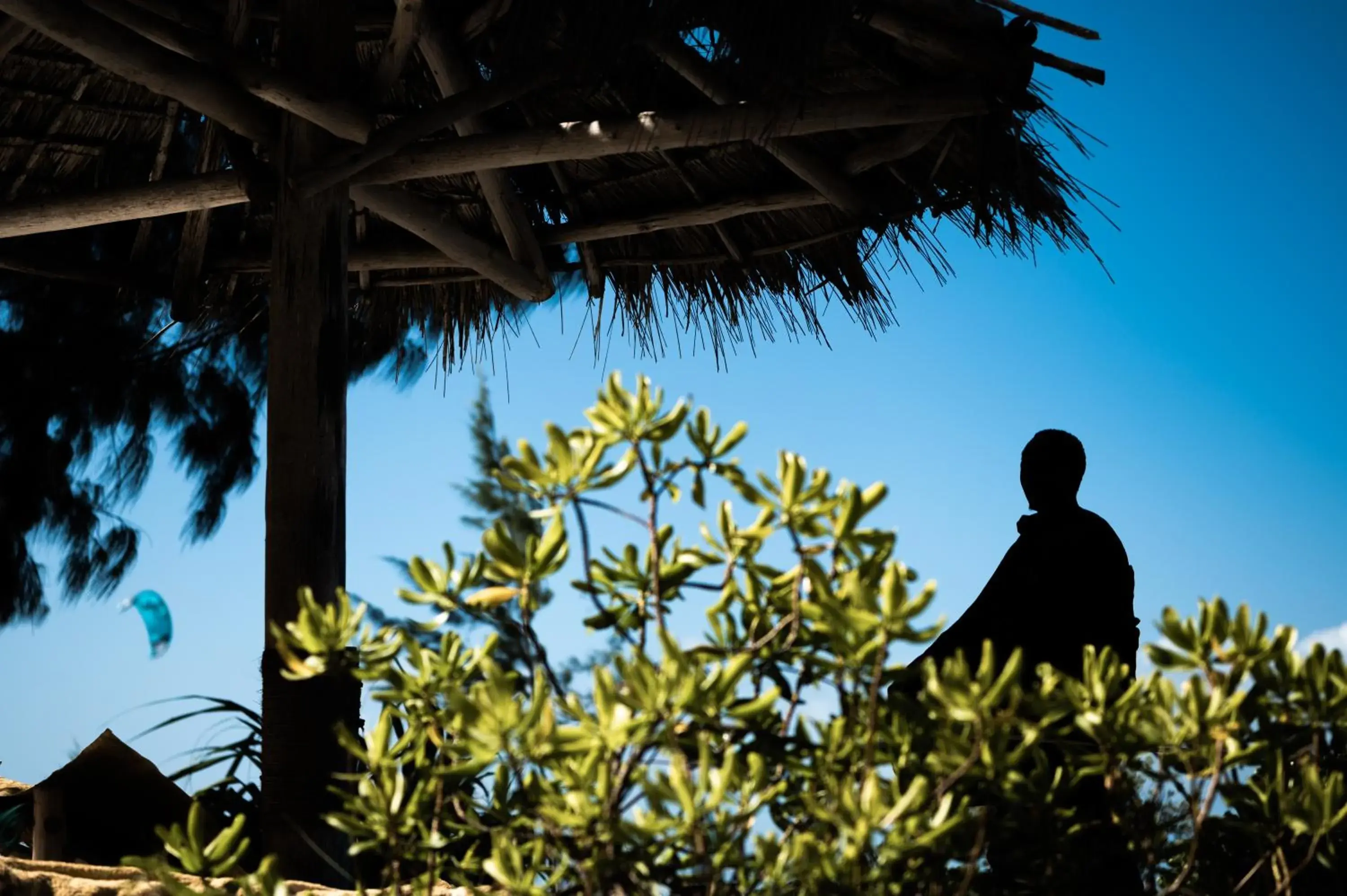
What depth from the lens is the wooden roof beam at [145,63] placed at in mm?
3344

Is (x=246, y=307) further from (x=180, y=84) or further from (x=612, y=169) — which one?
(x=180, y=84)

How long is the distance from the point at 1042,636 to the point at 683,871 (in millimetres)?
1342

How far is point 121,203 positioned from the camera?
4.33m

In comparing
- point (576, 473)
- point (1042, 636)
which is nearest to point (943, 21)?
point (1042, 636)

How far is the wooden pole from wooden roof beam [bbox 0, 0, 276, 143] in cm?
34

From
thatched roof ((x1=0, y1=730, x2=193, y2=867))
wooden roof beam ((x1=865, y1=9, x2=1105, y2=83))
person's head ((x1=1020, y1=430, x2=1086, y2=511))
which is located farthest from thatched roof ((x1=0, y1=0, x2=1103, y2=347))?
thatched roof ((x1=0, y1=730, x2=193, y2=867))

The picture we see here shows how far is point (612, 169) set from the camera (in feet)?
16.3

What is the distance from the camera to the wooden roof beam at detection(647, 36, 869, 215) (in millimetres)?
3648

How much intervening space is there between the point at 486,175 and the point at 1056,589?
2710mm

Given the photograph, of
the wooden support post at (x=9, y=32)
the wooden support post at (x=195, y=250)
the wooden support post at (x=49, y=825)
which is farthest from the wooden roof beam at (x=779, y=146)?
the wooden support post at (x=49, y=825)

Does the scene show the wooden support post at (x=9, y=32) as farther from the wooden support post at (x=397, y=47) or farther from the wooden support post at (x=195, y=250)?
the wooden support post at (x=397, y=47)

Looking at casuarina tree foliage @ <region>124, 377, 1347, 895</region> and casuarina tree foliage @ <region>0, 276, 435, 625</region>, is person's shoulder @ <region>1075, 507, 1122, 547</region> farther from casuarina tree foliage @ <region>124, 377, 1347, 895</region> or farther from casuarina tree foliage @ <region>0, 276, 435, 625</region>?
casuarina tree foliage @ <region>0, 276, 435, 625</region>

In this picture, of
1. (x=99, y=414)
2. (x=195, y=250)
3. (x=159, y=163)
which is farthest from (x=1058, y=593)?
(x=99, y=414)

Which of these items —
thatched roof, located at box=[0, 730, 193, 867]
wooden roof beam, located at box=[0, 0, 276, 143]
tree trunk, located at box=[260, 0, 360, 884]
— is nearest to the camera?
wooden roof beam, located at box=[0, 0, 276, 143]
